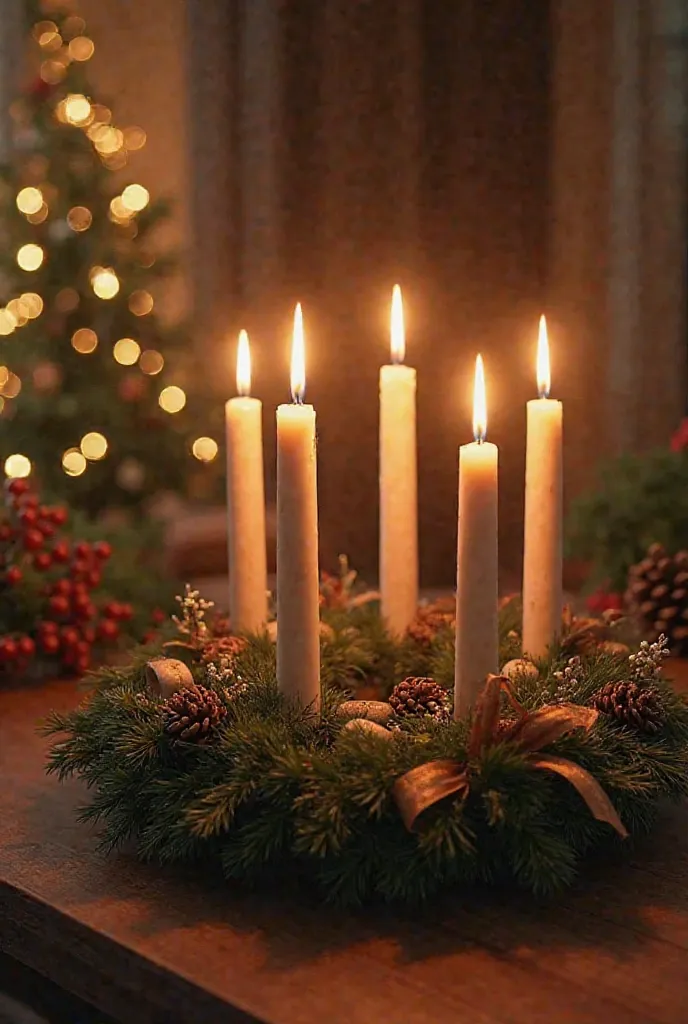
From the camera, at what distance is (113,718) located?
1.01 meters

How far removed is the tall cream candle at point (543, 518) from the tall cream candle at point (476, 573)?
0.51 ft

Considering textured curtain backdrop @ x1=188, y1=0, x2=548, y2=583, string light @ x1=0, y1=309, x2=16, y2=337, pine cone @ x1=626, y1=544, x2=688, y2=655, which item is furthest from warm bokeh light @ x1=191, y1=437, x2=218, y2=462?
pine cone @ x1=626, y1=544, x2=688, y2=655

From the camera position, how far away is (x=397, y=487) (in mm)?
1243

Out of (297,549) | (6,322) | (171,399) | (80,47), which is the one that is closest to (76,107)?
(80,47)

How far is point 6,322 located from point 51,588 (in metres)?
0.69

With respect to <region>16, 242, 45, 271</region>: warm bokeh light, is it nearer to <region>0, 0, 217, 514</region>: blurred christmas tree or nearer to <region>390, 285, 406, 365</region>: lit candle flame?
<region>0, 0, 217, 514</region>: blurred christmas tree

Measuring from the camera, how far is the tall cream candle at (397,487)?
122 centimetres

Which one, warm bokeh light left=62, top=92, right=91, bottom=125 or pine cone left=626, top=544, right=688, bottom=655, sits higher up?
warm bokeh light left=62, top=92, right=91, bottom=125

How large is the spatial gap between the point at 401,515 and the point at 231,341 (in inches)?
56.1

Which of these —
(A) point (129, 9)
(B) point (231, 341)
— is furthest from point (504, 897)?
(A) point (129, 9)

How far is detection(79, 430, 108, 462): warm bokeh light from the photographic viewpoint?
6.64ft

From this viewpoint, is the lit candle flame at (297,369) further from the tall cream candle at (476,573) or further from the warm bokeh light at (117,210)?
the warm bokeh light at (117,210)

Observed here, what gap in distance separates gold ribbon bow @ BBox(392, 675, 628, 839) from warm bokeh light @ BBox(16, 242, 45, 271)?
1.35 metres

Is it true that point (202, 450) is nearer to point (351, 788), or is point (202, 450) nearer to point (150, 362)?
point (150, 362)
